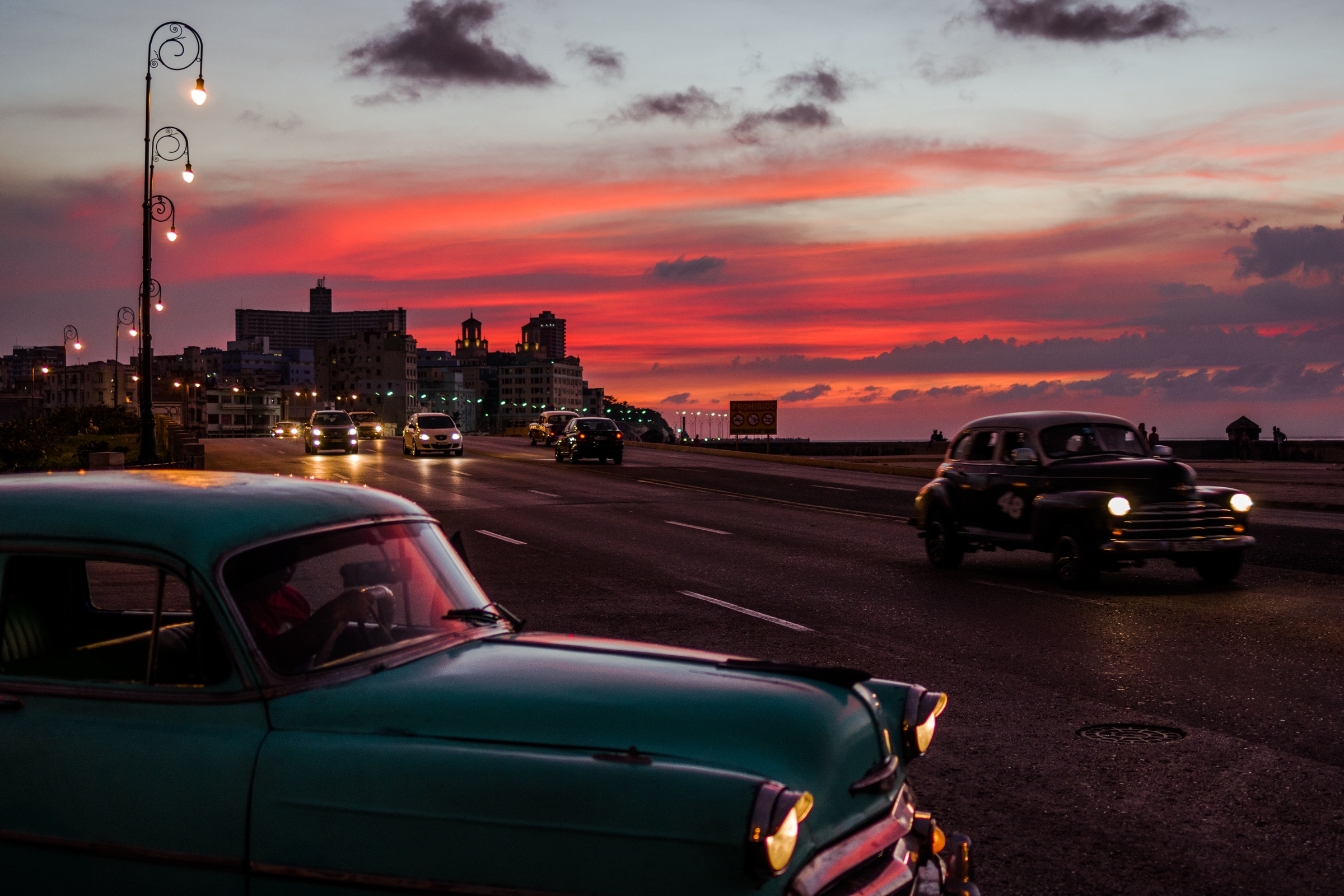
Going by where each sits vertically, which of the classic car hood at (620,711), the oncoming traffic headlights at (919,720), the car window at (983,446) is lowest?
the oncoming traffic headlights at (919,720)

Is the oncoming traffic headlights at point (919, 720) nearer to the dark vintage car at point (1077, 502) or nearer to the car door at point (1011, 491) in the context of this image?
the dark vintage car at point (1077, 502)

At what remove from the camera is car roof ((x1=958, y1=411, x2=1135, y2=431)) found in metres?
14.0

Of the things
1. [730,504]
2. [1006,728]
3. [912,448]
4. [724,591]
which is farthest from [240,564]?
[912,448]

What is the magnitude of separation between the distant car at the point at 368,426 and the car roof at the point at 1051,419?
63994 millimetres

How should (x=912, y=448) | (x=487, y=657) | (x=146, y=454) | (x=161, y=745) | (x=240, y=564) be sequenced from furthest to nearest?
1. (x=912, y=448)
2. (x=146, y=454)
3. (x=487, y=657)
4. (x=240, y=564)
5. (x=161, y=745)

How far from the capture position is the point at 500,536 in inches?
726

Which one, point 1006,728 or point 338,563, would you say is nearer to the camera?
point 338,563

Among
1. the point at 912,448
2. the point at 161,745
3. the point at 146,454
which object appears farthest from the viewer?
the point at 912,448

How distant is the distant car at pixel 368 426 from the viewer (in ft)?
251

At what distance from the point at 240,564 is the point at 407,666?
1.87ft

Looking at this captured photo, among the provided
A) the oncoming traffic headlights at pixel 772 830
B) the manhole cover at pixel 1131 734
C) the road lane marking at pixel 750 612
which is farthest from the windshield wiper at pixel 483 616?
the road lane marking at pixel 750 612

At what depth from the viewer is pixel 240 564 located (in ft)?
11.2

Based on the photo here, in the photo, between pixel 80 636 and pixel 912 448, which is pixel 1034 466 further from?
pixel 912 448

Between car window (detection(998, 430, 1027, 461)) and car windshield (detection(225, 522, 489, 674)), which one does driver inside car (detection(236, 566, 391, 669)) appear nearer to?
car windshield (detection(225, 522, 489, 674))
